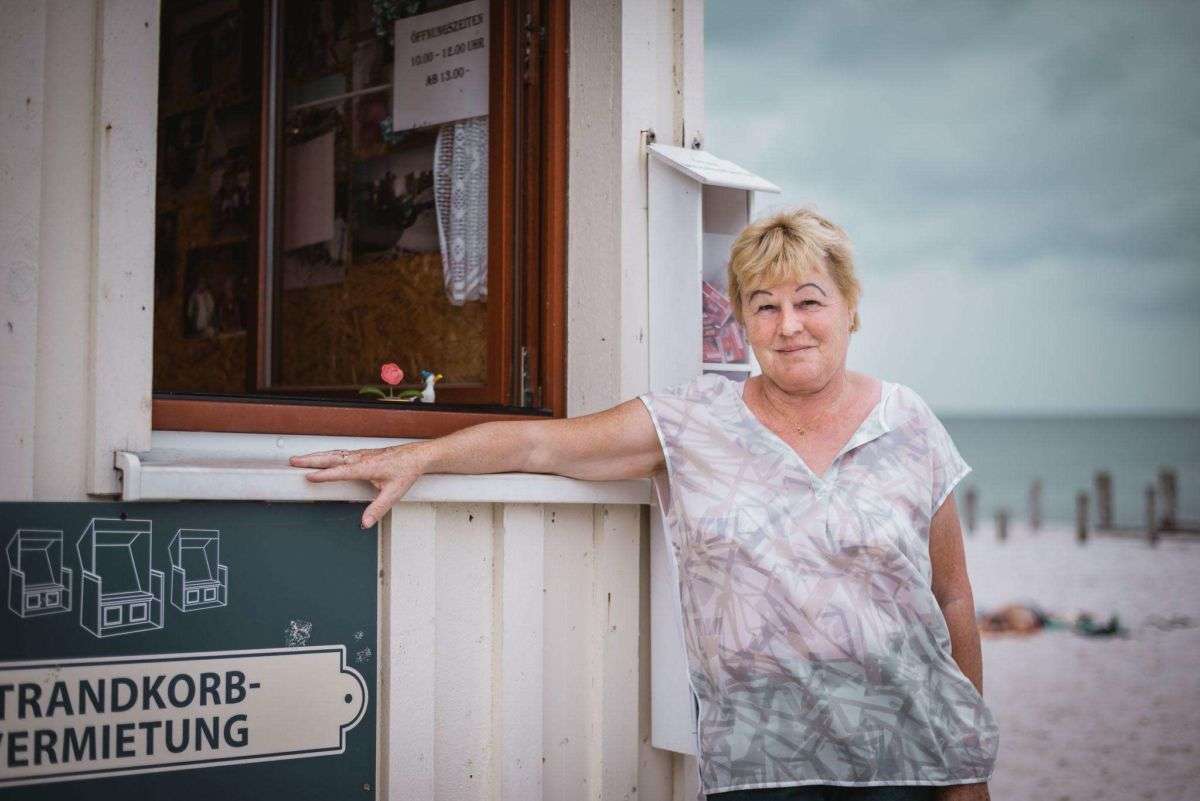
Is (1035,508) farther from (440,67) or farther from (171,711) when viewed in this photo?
(171,711)

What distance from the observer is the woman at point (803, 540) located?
7.18ft

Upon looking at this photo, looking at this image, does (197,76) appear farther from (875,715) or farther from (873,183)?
(873,183)

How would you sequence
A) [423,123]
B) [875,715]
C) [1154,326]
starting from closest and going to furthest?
[875,715]
[423,123]
[1154,326]

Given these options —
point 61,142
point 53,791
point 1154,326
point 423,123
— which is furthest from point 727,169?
point 1154,326

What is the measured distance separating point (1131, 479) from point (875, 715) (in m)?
39.5

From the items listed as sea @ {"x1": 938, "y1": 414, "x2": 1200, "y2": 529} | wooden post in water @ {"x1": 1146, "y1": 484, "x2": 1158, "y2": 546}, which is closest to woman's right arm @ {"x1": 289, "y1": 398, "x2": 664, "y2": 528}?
wooden post in water @ {"x1": 1146, "y1": 484, "x2": 1158, "y2": 546}

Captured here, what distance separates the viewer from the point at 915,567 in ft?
7.27

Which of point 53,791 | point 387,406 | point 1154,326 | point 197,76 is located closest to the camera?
point 53,791

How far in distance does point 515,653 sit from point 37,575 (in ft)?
3.37

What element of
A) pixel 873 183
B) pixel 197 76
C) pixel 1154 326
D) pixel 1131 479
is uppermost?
pixel 873 183

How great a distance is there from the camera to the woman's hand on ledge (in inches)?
81.7

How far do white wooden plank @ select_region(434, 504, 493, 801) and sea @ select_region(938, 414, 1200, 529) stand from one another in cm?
2447

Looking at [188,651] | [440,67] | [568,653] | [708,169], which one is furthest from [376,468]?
[440,67]

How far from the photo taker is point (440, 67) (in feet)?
9.52
